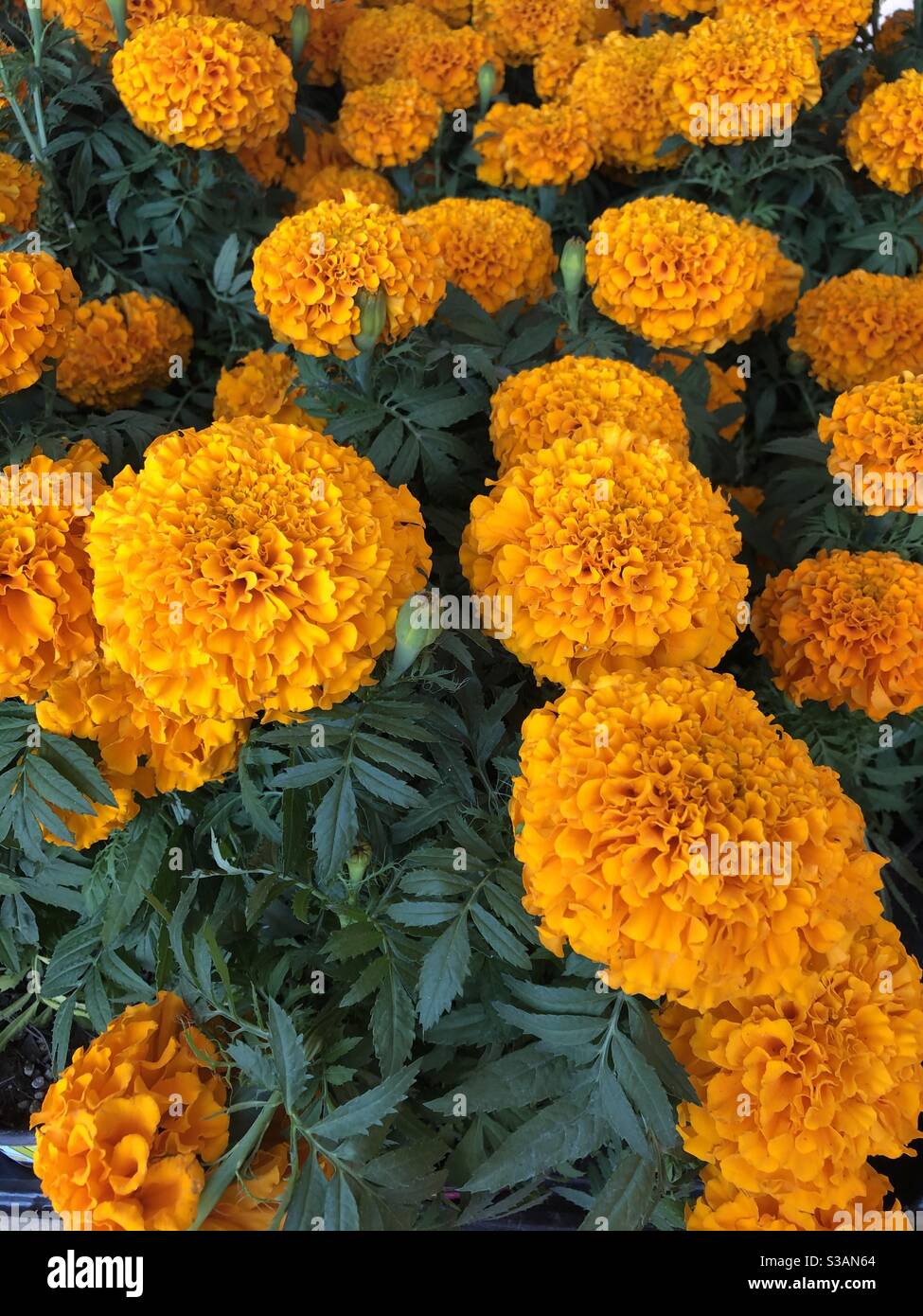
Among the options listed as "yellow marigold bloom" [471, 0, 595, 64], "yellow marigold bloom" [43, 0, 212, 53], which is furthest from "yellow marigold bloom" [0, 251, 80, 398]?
"yellow marigold bloom" [471, 0, 595, 64]

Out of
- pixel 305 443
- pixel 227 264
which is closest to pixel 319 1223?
pixel 305 443

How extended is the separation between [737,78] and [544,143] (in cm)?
36

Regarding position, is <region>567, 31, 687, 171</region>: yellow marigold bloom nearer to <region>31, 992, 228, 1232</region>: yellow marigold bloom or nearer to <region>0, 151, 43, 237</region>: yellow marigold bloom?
<region>0, 151, 43, 237</region>: yellow marigold bloom

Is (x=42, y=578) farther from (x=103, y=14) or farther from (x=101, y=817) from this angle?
(x=103, y=14)

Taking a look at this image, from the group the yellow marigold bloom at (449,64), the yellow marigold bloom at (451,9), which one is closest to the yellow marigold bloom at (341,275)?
the yellow marigold bloom at (449,64)

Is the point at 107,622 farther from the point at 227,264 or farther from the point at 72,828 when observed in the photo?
the point at 227,264

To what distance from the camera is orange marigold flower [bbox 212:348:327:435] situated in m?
1.58

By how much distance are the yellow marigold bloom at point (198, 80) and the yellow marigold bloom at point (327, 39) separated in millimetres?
544

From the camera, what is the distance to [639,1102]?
90 cm

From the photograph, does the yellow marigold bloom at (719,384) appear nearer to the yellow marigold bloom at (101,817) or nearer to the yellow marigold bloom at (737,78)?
the yellow marigold bloom at (737,78)

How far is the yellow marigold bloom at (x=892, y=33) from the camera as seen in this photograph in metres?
2.30

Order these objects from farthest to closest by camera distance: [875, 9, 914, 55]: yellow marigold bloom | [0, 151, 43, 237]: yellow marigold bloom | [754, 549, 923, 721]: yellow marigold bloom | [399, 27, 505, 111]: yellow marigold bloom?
[875, 9, 914, 55]: yellow marigold bloom
[399, 27, 505, 111]: yellow marigold bloom
[0, 151, 43, 237]: yellow marigold bloom
[754, 549, 923, 721]: yellow marigold bloom

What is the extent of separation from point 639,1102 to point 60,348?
112 cm

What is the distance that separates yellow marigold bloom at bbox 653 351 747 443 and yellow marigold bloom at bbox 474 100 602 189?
472mm
